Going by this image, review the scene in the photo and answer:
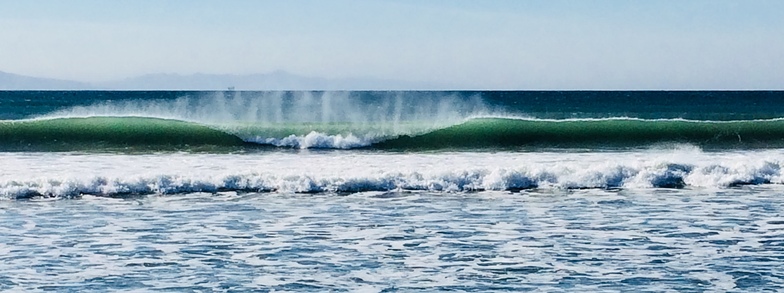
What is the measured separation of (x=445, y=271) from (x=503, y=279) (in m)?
0.44

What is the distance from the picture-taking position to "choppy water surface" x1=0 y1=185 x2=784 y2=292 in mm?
6547

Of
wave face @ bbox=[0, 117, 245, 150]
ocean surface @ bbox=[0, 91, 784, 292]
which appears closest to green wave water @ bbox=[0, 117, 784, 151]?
wave face @ bbox=[0, 117, 245, 150]

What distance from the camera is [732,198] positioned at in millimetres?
10828

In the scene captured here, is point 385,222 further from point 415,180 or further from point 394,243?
point 415,180

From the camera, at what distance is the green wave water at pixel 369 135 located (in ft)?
65.5

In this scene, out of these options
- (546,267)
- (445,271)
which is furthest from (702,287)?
(445,271)

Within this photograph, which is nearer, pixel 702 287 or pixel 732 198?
pixel 702 287

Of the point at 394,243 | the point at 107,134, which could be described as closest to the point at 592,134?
the point at 107,134

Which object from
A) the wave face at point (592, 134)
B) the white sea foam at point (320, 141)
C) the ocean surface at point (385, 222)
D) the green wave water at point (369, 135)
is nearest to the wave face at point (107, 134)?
the green wave water at point (369, 135)

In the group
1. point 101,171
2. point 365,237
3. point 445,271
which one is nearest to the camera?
point 445,271

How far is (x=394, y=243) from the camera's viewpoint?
7.89m

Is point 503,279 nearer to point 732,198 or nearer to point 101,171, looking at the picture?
point 732,198

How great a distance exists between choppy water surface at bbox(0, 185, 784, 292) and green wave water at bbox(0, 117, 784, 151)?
9.01m

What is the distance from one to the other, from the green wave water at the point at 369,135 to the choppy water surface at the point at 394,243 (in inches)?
355
